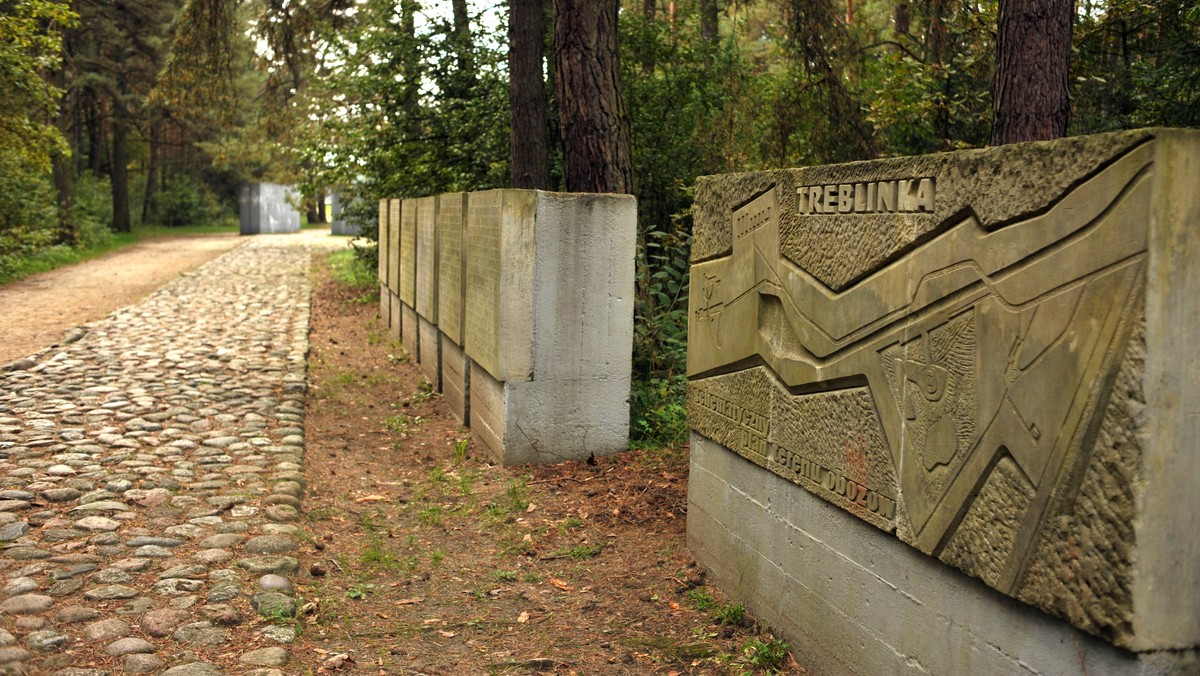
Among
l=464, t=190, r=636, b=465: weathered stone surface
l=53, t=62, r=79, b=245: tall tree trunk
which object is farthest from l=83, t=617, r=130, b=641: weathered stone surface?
l=53, t=62, r=79, b=245: tall tree trunk

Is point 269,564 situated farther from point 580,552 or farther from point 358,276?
point 358,276

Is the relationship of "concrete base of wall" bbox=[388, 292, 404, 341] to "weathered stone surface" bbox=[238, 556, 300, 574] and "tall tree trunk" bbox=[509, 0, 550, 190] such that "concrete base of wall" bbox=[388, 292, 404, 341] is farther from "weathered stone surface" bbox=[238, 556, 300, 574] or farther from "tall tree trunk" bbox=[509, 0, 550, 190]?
"weathered stone surface" bbox=[238, 556, 300, 574]

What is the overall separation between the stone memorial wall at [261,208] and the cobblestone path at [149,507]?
3130 centimetres

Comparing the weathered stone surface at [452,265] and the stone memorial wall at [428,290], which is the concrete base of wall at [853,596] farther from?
the stone memorial wall at [428,290]

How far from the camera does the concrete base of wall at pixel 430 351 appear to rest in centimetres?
1016

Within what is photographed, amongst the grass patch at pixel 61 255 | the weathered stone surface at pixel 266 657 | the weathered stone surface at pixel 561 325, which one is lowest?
the weathered stone surface at pixel 266 657

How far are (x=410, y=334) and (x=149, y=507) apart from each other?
6.63 metres

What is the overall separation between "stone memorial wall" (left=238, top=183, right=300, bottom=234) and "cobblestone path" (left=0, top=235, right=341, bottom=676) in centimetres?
3130

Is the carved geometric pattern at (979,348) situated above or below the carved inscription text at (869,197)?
below

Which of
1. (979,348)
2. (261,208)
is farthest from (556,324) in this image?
(261,208)

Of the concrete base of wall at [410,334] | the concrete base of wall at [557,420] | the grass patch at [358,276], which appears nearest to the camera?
the concrete base of wall at [557,420]

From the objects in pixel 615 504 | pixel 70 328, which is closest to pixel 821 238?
pixel 615 504

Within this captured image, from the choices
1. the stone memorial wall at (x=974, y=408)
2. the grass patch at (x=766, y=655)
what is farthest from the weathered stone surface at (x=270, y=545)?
the grass patch at (x=766, y=655)

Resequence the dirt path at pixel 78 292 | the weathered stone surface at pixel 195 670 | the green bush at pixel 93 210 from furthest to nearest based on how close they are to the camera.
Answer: the green bush at pixel 93 210, the dirt path at pixel 78 292, the weathered stone surface at pixel 195 670
